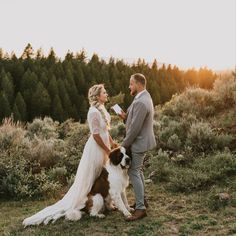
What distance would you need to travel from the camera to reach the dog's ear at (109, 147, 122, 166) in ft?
22.9

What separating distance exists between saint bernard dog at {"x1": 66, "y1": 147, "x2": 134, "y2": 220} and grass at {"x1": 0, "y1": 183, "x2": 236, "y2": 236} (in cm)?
17

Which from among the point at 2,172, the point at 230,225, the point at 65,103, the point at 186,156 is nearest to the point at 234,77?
the point at 186,156

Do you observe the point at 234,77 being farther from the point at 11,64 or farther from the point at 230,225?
the point at 11,64

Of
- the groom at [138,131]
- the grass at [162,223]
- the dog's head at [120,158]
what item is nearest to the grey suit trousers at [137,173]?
the groom at [138,131]

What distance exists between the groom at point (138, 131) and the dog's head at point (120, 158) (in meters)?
0.10

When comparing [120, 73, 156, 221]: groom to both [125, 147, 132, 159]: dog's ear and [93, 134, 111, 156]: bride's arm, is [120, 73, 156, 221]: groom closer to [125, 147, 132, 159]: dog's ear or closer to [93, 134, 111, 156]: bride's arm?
[125, 147, 132, 159]: dog's ear

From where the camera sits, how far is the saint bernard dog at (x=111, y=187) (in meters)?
7.00

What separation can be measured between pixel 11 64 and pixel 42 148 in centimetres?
4514

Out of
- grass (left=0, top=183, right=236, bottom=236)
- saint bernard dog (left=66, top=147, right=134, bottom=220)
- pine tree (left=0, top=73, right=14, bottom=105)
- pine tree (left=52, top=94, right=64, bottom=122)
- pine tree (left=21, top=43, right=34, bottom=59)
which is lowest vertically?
grass (left=0, top=183, right=236, bottom=236)

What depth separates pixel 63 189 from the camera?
10695 millimetres

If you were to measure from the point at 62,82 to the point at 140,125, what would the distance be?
45793 millimetres

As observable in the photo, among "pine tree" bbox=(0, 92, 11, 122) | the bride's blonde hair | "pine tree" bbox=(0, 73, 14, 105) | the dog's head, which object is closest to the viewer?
the dog's head

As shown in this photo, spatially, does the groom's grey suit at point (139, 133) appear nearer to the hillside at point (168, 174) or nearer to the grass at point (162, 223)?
the grass at point (162, 223)

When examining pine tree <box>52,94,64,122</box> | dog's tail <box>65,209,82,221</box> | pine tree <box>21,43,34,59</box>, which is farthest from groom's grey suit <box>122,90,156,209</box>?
pine tree <box>21,43,34,59</box>
